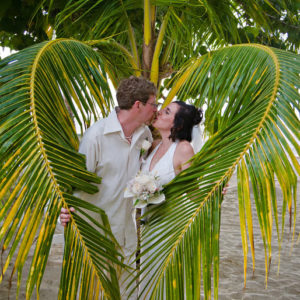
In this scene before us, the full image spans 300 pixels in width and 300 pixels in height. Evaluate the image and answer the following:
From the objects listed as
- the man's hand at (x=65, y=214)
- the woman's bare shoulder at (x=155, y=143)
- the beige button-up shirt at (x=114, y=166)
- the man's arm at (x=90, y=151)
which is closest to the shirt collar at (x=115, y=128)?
the beige button-up shirt at (x=114, y=166)

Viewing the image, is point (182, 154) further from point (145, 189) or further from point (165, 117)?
point (145, 189)

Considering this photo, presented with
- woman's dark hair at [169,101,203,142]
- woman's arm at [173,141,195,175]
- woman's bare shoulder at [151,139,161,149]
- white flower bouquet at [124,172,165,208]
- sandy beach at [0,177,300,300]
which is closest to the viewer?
white flower bouquet at [124,172,165,208]

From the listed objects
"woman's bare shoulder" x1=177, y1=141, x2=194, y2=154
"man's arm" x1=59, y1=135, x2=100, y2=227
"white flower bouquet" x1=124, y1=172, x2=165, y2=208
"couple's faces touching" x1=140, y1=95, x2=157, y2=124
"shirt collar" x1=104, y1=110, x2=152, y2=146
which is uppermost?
"couple's faces touching" x1=140, y1=95, x2=157, y2=124

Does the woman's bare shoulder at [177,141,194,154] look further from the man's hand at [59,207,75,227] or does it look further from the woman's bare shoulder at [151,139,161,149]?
the man's hand at [59,207,75,227]

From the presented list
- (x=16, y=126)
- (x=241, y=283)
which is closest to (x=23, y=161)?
(x=16, y=126)

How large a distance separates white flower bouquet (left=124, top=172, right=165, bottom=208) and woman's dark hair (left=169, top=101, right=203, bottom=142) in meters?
0.43

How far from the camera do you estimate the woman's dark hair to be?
7.87 feet

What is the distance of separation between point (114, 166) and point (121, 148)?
4.5 inches

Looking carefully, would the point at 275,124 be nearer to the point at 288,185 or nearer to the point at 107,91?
the point at 288,185

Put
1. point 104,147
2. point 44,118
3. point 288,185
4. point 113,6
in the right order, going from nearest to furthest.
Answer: point 288,185 < point 44,118 < point 104,147 < point 113,6

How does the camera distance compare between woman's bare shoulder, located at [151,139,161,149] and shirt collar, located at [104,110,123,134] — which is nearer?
shirt collar, located at [104,110,123,134]

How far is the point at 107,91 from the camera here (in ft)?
7.34

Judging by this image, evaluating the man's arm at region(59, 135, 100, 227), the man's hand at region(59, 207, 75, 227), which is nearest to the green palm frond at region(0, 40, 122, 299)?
the man's hand at region(59, 207, 75, 227)

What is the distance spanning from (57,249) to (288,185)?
4.12 metres
